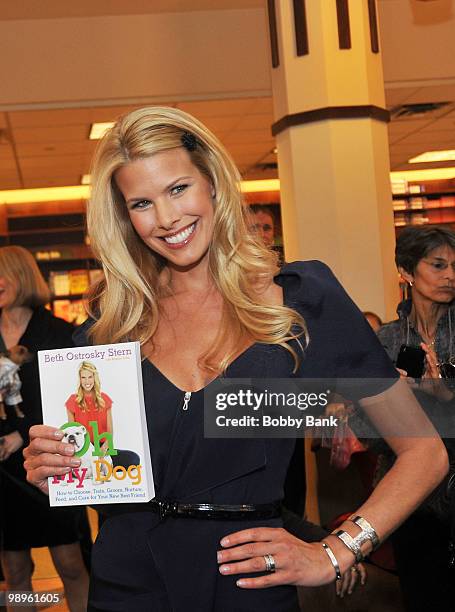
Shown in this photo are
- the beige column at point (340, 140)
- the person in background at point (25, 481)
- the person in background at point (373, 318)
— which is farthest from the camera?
the beige column at point (340, 140)

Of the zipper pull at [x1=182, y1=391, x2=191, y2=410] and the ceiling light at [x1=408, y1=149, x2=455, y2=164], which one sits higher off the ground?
the ceiling light at [x1=408, y1=149, x2=455, y2=164]

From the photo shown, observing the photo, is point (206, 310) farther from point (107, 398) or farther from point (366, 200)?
point (366, 200)

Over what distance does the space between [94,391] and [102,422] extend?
45mm

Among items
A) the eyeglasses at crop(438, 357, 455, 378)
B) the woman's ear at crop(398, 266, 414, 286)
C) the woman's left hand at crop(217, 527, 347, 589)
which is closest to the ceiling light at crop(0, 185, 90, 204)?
the woman's ear at crop(398, 266, 414, 286)

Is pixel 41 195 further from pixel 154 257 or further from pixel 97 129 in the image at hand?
pixel 154 257

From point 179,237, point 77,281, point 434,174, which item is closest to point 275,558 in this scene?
point 179,237

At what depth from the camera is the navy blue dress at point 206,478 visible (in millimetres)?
1261

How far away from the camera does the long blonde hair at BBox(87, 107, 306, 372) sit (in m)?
1.32

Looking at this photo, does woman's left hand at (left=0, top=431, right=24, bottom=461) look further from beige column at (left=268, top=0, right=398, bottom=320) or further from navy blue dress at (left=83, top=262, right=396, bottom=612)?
beige column at (left=268, top=0, right=398, bottom=320)

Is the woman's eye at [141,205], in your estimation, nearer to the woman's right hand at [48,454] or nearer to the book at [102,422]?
the book at [102,422]

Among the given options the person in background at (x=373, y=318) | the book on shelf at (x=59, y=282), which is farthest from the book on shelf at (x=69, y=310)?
the person in background at (x=373, y=318)

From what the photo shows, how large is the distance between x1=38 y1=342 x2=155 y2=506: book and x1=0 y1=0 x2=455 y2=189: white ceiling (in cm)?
140

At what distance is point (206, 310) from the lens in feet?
4.65

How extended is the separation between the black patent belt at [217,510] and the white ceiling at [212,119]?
139 cm
